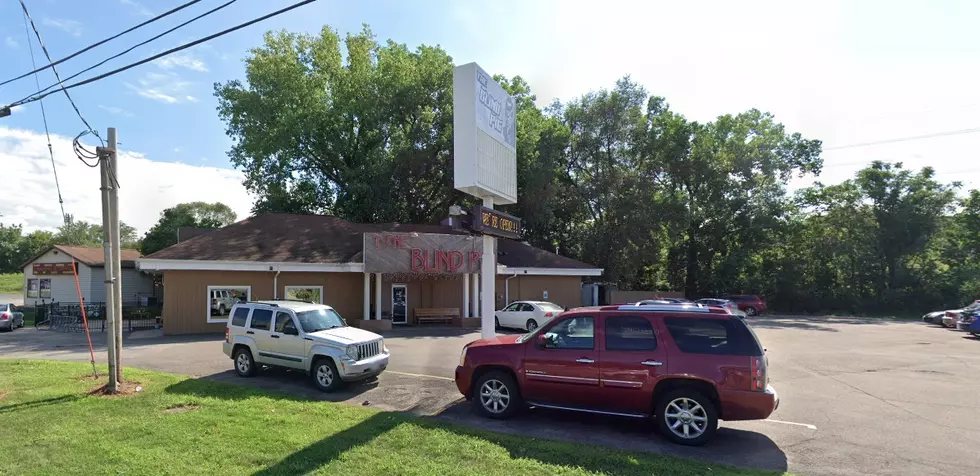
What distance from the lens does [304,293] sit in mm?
24172

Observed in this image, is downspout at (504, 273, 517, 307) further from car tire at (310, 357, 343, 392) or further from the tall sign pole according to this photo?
car tire at (310, 357, 343, 392)

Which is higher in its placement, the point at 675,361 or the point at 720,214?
the point at 720,214

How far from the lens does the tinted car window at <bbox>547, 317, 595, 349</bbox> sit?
7.91 m

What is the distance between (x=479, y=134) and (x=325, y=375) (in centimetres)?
585

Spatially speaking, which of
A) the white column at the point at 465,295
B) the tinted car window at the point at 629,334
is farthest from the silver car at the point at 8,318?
the tinted car window at the point at 629,334

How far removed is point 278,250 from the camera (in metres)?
24.4

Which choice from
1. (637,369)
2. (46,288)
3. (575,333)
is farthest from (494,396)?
(46,288)

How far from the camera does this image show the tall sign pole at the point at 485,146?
10875 mm

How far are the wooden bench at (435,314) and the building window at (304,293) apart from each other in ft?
15.5

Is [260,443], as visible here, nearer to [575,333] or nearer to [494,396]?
[494,396]

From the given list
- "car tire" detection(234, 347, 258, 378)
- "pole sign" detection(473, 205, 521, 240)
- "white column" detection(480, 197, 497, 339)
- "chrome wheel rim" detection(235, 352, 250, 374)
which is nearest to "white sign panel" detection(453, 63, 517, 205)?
"pole sign" detection(473, 205, 521, 240)

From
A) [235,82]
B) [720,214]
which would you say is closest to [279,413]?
[235,82]

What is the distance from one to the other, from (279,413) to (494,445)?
3672 millimetres

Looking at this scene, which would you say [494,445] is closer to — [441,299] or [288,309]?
[288,309]
